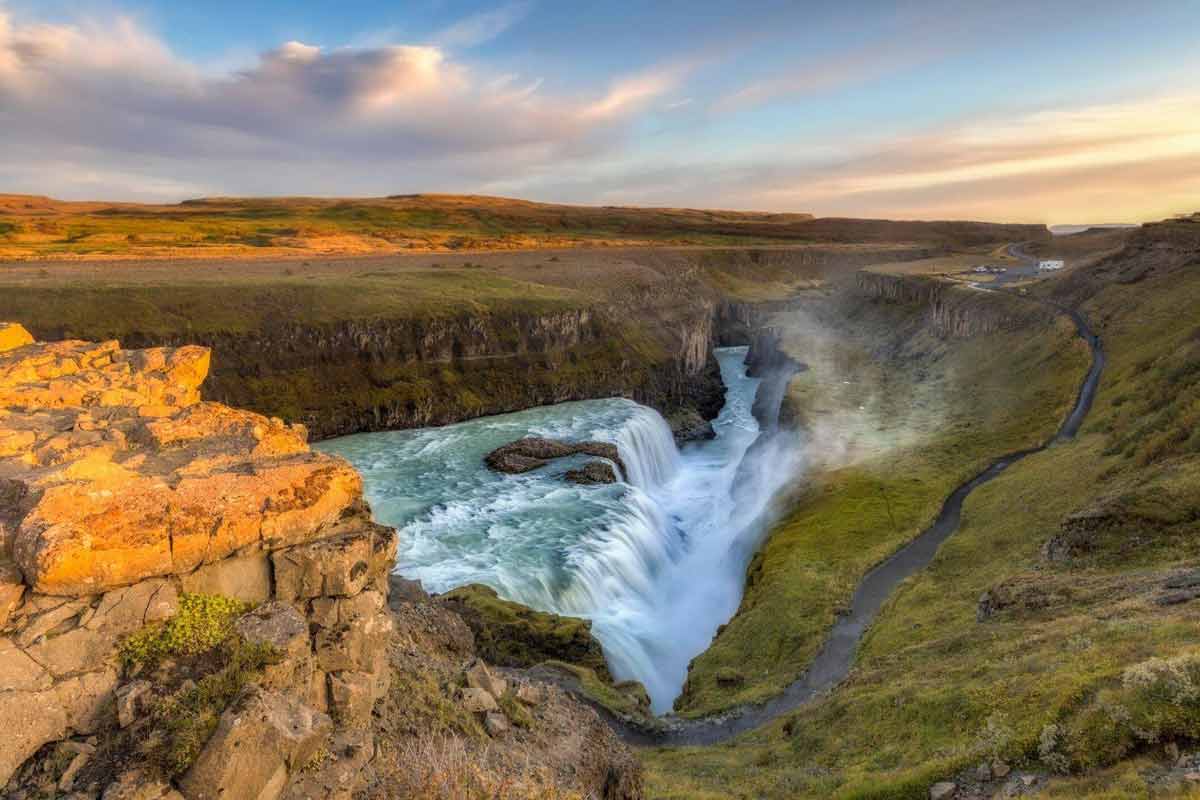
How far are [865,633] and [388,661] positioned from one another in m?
24.5

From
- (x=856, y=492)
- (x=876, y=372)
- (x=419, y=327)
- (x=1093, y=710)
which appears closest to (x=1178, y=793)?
(x=1093, y=710)

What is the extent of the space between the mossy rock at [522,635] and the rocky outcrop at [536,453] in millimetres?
24444

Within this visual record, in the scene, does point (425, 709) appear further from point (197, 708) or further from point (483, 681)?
point (197, 708)

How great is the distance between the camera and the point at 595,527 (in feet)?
152

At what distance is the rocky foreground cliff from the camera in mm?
9133

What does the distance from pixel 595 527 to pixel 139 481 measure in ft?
120

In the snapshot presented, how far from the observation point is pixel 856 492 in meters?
51.5

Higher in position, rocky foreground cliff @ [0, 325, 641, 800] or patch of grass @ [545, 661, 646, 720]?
rocky foreground cliff @ [0, 325, 641, 800]

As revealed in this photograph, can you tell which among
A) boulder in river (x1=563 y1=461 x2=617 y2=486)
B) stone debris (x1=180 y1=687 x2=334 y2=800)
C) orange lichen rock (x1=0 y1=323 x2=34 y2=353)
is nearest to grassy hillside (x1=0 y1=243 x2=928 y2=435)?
boulder in river (x1=563 y1=461 x2=617 y2=486)

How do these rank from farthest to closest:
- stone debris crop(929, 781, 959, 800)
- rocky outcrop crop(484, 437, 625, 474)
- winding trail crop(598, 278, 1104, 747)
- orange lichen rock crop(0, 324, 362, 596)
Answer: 1. rocky outcrop crop(484, 437, 625, 474)
2. winding trail crop(598, 278, 1104, 747)
3. stone debris crop(929, 781, 959, 800)
4. orange lichen rock crop(0, 324, 362, 596)

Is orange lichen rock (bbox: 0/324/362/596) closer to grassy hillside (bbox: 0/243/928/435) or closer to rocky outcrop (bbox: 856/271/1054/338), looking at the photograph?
grassy hillside (bbox: 0/243/928/435)

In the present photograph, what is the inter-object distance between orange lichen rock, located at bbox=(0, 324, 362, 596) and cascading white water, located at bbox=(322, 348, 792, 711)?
23.3m

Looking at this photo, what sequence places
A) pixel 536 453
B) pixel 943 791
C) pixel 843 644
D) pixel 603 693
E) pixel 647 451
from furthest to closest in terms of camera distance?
pixel 647 451, pixel 536 453, pixel 843 644, pixel 603 693, pixel 943 791

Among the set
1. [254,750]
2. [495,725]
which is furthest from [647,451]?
[254,750]
